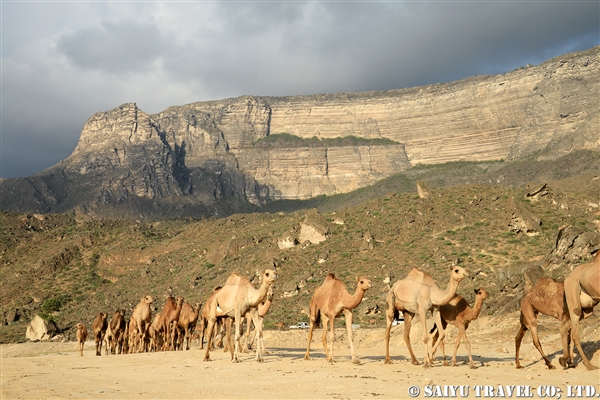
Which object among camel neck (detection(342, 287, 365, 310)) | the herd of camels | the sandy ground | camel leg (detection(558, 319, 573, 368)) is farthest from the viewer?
camel neck (detection(342, 287, 365, 310))

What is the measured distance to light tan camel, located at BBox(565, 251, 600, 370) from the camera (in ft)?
51.7

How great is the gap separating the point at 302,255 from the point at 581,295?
134 feet

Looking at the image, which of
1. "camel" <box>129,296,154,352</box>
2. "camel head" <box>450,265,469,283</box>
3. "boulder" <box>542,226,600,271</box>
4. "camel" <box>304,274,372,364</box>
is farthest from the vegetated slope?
"camel" <box>129,296,154,352</box>

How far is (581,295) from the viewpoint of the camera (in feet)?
53.5

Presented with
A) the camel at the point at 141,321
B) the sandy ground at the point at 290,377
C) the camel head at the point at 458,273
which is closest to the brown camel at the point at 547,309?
the sandy ground at the point at 290,377

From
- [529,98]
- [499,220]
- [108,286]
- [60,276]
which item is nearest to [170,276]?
[108,286]

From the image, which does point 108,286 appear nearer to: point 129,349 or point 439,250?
point 439,250

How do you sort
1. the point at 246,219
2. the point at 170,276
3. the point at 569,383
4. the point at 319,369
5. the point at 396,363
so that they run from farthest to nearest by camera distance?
the point at 246,219, the point at 170,276, the point at 396,363, the point at 319,369, the point at 569,383

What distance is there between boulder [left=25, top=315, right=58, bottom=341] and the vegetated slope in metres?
1.59

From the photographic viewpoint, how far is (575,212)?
173 feet

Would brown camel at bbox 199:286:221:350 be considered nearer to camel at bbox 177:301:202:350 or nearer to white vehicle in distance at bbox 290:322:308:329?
camel at bbox 177:301:202:350

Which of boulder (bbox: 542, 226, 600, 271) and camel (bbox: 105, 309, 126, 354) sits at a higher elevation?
boulder (bbox: 542, 226, 600, 271)

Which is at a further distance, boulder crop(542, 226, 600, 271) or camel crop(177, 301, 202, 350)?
boulder crop(542, 226, 600, 271)

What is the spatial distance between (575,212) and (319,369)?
41.2 m
